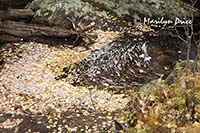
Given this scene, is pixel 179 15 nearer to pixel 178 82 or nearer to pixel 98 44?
pixel 98 44

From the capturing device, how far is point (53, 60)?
915 centimetres

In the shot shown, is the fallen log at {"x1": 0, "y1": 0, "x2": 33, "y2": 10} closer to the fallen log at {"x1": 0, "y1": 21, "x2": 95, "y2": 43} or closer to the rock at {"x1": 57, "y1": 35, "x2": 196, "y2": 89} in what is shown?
the fallen log at {"x1": 0, "y1": 21, "x2": 95, "y2": 43}

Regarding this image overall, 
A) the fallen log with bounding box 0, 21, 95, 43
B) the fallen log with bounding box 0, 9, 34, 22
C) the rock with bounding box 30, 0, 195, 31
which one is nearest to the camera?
the fallen log with bounding box 0, 9, 34, 22

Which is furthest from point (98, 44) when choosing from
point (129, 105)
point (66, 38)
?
point (129, 105)

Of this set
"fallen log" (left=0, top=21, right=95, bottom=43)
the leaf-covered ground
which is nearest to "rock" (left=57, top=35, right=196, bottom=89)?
the leaf-covered ground

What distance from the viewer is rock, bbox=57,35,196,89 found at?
→ 326 inches

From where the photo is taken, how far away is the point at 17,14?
998 cm

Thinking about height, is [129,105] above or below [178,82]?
below

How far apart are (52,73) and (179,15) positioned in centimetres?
477

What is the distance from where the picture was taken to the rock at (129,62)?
8.28 meters

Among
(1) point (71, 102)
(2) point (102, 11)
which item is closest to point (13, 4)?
(2) point (102, 11)

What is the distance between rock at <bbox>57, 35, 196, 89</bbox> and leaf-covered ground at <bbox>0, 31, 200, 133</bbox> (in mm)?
331

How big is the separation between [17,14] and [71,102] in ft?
12.7

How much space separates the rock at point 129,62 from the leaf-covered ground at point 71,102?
0.33 metres
